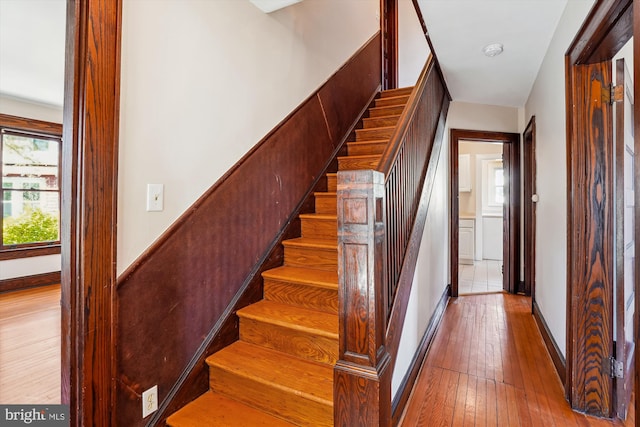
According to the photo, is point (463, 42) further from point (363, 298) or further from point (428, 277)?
point (363, 298)

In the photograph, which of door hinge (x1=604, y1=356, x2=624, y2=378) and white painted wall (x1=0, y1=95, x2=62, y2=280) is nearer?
door hinge (x1=604, y1=356, x2=624, y2=378)

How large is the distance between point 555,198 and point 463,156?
4321 mm

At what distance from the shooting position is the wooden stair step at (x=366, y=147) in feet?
9.70

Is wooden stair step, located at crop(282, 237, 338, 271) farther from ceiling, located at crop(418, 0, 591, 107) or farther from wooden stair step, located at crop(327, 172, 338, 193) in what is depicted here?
ceiling, located at crop(418, 0, 591, 107)

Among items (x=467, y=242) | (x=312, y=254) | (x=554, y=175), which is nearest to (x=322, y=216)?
(x=312, y=254)

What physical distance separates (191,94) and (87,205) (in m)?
0.77

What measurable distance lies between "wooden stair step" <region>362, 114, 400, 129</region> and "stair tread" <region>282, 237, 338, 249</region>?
1538 mm

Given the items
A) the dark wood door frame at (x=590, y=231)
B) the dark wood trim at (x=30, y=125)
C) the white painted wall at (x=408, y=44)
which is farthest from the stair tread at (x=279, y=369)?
the dark wood trim at (x=30, y=125)

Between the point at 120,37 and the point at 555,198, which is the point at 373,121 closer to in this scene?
the point at 555,198

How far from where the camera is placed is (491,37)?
2373 millimetres

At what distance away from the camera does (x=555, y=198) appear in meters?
2.30

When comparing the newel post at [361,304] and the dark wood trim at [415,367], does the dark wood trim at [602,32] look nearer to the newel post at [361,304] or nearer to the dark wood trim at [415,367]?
the newel post at [361,304]

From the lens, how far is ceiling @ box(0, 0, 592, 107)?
6.79 ft

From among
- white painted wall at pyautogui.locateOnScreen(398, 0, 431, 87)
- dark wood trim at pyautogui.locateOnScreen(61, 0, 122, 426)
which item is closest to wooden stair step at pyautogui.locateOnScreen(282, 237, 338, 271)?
dark wood trim at pyautogui.locateOnScreen(61, 0, 122, 426)
